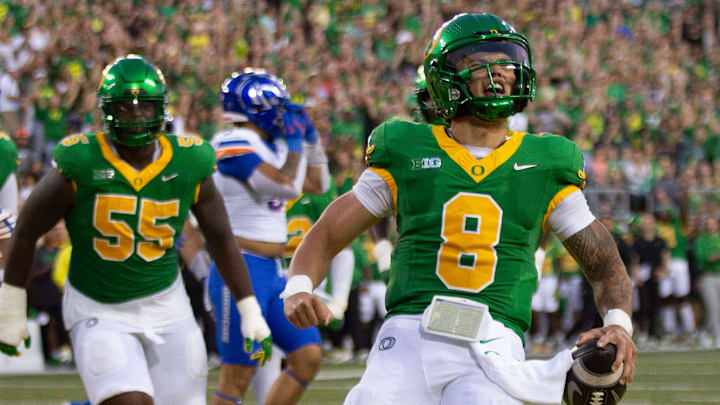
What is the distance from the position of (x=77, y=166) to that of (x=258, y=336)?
1.03 meters

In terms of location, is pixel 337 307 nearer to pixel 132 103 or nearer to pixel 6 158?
pixel 6 158

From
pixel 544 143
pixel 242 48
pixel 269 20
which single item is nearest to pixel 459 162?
pixel 544 143

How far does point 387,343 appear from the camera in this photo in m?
3.32

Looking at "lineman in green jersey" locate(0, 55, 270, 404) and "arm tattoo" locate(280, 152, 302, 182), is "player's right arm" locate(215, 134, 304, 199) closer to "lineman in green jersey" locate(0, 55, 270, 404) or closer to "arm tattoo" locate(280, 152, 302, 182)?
"arm tattoo" locate(280, 152, 302, 182)

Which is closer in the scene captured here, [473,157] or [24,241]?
[473,157]

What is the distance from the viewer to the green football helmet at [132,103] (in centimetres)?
443

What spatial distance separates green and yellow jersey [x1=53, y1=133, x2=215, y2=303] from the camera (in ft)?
14.5

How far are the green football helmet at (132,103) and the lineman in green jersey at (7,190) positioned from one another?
1334mm

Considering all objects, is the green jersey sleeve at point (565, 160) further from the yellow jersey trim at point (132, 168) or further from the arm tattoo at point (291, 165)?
the arm tattoo at point (291, 165)

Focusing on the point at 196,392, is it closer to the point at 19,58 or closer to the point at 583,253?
the point at 583,253

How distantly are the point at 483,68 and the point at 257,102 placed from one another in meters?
2.75

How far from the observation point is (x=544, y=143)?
11.0 feet

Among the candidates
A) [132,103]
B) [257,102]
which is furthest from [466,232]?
[257,102]

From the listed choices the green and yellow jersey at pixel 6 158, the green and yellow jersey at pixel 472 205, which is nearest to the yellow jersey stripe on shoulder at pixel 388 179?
the green and yellow jersey at pixel 472 205
